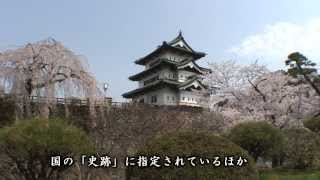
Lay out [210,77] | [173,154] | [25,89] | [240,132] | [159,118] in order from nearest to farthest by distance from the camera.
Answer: [173,154], [25,89], [240,132], [159,118], [210,77]

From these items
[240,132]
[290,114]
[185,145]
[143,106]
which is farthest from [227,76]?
[185,145]

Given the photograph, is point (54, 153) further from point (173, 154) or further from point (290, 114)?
point (290, 114)

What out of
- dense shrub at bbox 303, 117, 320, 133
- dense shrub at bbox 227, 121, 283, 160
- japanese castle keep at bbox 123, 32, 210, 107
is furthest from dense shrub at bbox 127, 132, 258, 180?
japanese castle keep at bbox 123, 32, 210, 107

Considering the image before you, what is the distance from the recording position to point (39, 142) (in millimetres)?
8859

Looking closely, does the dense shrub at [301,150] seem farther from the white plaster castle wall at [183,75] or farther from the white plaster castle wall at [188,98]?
the white plaster castle wall at [183,75]

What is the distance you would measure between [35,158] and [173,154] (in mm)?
2917

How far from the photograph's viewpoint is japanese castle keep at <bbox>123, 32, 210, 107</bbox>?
42750 mm

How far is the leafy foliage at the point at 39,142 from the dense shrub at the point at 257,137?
29.3 ft

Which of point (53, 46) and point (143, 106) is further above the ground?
point (53, 46)

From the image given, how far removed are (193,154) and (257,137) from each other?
875cm

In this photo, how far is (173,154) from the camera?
869cm

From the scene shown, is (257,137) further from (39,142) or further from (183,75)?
(183,75)

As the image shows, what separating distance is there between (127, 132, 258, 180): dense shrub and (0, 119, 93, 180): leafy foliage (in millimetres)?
1383

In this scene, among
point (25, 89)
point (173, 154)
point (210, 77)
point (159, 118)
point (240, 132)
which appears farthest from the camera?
point (210, 77)
